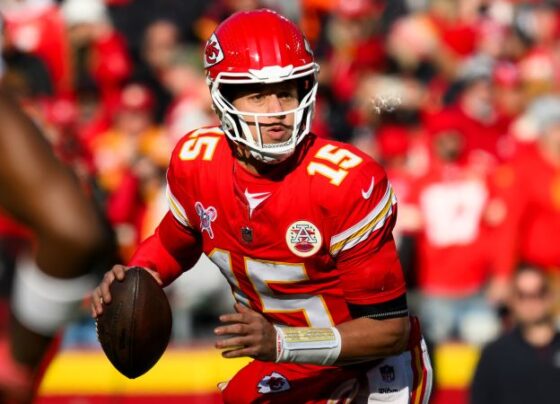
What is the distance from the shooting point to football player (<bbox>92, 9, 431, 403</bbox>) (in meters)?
4.55

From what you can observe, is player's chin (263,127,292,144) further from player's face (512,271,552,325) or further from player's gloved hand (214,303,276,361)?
player's face (512,271,552,325)

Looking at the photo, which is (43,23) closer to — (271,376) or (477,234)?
(477,234)

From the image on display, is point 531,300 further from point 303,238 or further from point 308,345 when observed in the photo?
point 308,345

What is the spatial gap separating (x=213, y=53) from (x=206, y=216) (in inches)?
24.1

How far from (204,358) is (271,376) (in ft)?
9.33

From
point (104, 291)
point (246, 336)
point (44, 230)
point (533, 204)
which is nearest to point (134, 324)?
point (104, 291)

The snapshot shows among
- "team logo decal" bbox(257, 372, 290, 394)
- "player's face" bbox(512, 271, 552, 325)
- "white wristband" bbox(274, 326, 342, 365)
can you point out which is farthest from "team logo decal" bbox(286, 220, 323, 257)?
"player's face" bbox(512, 271, 552, 325)

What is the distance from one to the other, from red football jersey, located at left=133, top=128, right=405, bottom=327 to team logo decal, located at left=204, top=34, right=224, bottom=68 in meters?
0.34

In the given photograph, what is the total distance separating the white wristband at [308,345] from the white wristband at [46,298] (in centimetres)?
92

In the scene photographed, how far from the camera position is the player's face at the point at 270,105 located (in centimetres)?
465

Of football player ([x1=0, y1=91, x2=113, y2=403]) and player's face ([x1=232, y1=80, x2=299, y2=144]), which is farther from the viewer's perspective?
player's face ([x1=232, y1=80, x2=299, y2=144])

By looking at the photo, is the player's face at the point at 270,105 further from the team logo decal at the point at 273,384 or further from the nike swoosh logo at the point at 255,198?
the team logo decal at the point at 273,384

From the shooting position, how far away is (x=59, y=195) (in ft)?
11.3

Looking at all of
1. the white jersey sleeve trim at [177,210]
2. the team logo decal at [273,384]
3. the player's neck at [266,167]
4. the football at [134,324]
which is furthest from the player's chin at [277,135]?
the team logo decal at [273,384]
